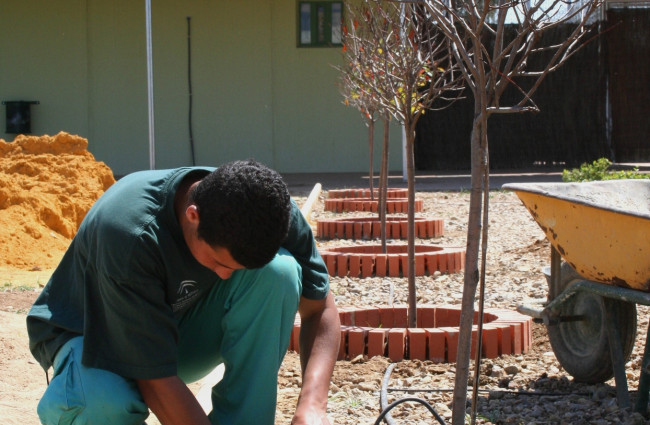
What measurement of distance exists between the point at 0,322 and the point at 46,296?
237 centimetres

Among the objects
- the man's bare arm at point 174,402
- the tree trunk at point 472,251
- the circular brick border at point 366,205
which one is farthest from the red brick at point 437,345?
the circular brick border at point 366,205

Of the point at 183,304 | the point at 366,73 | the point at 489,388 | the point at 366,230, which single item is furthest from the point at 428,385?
the point at 366,230

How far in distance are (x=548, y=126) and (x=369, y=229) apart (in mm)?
8982

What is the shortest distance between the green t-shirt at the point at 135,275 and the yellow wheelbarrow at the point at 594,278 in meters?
1.65

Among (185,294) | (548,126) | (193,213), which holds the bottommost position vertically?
(185,294)

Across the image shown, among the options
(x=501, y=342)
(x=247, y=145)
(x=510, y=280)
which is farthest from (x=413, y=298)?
(x=247, y=145)

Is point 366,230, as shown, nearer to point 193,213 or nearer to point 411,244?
point 411,244

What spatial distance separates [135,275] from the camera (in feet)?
7.08

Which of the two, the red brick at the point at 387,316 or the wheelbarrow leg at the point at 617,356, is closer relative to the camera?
the wheelbarrow leg at the point at 617,356

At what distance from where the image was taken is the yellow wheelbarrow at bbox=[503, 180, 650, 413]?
10.6 feet

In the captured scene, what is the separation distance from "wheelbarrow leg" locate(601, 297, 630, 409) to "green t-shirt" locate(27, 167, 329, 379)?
5.77 ft

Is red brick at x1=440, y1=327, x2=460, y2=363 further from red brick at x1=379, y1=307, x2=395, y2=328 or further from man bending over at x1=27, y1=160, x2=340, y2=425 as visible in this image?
man bending over at x1=27, y1=160, x2=340, y2=425

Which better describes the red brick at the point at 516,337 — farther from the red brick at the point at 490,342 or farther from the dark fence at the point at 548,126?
the dark fence at the point at 548,126

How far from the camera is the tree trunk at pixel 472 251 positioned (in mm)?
2666
